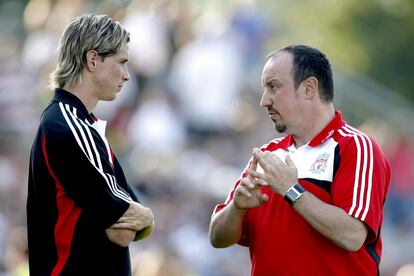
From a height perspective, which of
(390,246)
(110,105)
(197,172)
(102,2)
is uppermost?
(102,2)

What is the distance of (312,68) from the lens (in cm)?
605

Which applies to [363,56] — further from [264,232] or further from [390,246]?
[264,232]

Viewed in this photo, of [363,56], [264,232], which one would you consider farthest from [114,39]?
[363,56]

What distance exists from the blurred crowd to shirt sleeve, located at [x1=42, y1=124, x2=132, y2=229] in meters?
6.11

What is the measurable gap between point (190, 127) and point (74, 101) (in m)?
6.78

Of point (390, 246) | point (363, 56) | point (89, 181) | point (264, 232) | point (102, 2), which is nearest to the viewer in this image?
point (89, 181)

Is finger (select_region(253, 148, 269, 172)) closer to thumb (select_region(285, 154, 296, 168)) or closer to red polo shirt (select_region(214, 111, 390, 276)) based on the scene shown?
thumb (select_region(285, 154, 296, 168))

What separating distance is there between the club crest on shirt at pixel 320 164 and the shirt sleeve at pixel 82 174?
1.12 m

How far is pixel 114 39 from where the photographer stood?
19.0ft

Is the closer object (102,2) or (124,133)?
(124,133)

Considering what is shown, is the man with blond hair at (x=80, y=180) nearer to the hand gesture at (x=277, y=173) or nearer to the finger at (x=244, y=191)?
the finger at (x=244, y=191)

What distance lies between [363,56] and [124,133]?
545 inches

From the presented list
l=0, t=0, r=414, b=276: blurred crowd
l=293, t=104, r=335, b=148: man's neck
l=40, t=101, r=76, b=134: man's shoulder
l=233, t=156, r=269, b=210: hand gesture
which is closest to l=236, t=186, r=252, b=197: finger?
l=233, t=156, r=269, b=210: hand gesture

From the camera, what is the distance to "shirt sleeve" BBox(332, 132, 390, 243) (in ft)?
18.7
